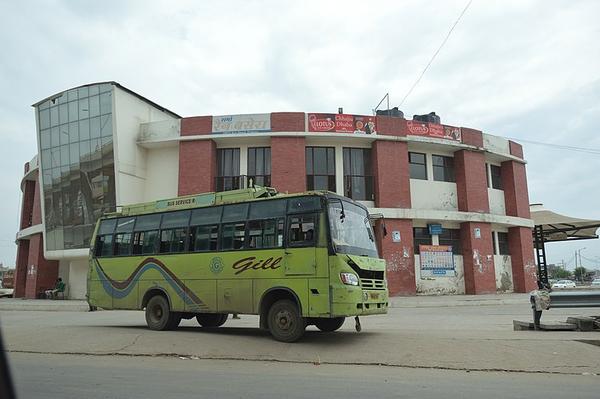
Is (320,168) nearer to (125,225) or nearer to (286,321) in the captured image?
(125,225)

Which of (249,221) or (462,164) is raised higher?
(462,164)

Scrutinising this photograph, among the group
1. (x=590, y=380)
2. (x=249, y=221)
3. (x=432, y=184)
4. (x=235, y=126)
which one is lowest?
(x=590, y=380)

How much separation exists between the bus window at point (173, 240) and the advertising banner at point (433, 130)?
2020 cm

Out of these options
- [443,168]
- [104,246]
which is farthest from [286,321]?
[443,168]

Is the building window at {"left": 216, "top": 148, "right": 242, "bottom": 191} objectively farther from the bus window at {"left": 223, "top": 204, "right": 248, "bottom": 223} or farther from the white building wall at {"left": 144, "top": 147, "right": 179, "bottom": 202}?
the bus window at {"left": 223, "top": 204, "right": 248, "bottom": 223}

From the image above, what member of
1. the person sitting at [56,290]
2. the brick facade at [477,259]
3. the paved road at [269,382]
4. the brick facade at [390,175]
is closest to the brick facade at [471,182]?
the brick facade at [477,259]

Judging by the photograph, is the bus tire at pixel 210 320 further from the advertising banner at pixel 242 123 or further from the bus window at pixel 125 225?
the advertising banner at pixel 242 123

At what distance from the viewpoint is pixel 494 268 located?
31.0 meters

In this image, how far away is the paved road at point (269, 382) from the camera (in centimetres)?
641

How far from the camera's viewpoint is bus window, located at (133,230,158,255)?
529 inches

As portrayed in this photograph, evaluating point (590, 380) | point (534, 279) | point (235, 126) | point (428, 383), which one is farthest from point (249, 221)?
point (534, 279)

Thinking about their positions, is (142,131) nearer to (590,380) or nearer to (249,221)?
(249,221)

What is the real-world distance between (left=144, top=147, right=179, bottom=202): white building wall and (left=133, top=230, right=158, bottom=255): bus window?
16.8 m

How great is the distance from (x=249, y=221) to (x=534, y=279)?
90.2ft
